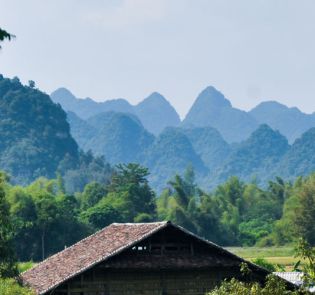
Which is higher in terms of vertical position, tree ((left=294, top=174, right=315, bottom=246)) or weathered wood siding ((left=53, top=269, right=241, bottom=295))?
tree ((left=294, top=174, right=315, bottom=246))

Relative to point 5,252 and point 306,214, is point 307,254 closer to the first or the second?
point 5,252

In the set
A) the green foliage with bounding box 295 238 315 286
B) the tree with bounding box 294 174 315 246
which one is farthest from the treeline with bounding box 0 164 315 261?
the green foliage with bounding box 295 238 315 286

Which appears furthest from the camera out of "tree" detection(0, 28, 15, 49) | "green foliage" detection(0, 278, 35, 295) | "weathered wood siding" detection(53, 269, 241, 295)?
"weathered wood siding" detection(53, 269, 241, 295)

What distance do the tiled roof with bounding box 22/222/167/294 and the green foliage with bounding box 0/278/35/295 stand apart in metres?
2.77

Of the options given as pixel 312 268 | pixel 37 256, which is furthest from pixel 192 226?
pixel 312 268

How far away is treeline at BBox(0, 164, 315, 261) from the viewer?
266 feet

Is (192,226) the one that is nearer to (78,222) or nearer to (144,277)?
(78,222)

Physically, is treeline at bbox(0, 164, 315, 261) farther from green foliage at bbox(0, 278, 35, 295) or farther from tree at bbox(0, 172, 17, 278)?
green foliage at bbox(0, 278, 35, 295)

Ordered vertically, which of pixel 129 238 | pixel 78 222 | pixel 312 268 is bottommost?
pixel 312 268

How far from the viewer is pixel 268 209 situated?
11844 cm

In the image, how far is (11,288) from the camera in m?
24.9

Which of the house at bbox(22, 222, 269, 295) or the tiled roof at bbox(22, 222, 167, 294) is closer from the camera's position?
the tiled roof at bbox(22, 222, 167, 294)

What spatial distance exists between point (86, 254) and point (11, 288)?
6.83m

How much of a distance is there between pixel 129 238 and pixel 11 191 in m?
54.6
